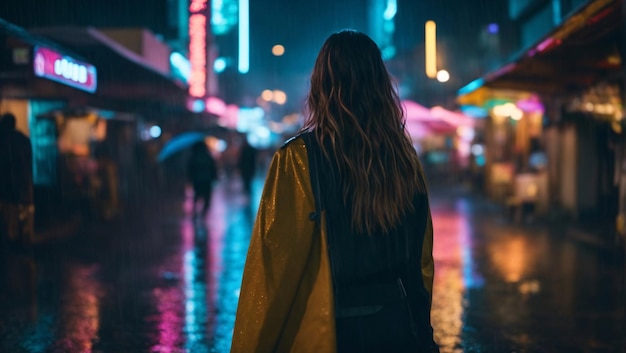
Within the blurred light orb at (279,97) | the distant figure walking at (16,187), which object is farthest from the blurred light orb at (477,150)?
the blurred light orb at (279,97)

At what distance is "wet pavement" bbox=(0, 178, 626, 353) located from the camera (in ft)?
21.4

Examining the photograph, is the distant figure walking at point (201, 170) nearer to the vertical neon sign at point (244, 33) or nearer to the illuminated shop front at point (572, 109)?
the illuminated shop front at point (572, 109)

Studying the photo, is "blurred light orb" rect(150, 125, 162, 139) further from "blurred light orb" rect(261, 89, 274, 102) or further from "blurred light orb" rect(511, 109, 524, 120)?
"blurred light orb" rect(261, 89, 274, 102)

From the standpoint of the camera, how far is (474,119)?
29.2 meters

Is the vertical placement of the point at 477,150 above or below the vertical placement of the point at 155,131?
below

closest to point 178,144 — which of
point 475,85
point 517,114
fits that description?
point 475,85

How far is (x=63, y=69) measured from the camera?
12906 mm

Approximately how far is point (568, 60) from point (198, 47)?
1834 cm

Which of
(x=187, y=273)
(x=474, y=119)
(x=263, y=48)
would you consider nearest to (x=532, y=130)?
(x=474, y=119)

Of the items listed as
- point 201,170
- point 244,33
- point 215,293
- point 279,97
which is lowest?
point 215,293

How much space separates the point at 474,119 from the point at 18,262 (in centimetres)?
2156

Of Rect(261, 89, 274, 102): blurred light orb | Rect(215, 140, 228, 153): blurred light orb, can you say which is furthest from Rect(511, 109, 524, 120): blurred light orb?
Rect(261, 89, 274, 102): blurred light orb

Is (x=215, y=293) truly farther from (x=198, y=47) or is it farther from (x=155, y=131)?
(x=198, y=47)

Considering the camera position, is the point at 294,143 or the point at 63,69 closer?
the point at 294,143
